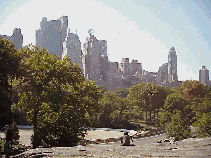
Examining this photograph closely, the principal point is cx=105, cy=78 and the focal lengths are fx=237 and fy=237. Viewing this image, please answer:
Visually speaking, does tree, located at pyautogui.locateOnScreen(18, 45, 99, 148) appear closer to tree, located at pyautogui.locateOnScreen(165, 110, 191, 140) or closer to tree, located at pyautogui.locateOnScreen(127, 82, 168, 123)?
tree, located at pyautogui.locateOnScreen(165, 110, 191, 140)

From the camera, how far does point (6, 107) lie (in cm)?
2183

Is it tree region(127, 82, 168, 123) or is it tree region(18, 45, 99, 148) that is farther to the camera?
tree region(127, 82, 168, 123)

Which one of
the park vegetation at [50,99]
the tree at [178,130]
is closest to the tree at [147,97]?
the tree at [178,130]

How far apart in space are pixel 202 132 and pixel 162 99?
40.6 m

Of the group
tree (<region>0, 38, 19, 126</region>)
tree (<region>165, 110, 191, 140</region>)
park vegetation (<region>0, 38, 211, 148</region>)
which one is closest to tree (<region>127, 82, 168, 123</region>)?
tree (<region>165, 110, 191, 140</region>)

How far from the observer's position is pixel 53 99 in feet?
69.8

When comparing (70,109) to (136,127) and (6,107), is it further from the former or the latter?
(136,127)

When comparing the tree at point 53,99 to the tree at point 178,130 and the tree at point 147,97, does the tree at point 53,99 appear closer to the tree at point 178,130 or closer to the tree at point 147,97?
the tree at point 178,130

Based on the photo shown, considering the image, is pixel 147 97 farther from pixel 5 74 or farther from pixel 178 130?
pixel 5 74

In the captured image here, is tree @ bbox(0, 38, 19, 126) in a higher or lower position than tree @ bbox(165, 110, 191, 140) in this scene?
higher

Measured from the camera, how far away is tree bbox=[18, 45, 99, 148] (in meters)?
18.5

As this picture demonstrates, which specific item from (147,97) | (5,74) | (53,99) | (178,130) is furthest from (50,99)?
(147,97)

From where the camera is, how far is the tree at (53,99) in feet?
60.7

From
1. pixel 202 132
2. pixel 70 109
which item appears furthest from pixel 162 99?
pixel 70 109
